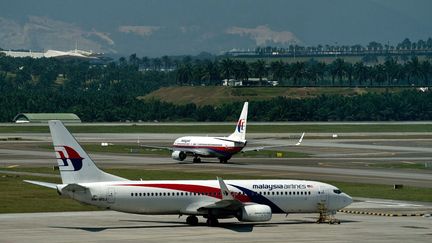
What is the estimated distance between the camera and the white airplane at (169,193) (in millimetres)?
68438

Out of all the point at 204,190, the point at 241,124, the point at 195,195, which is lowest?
the point at 195,195

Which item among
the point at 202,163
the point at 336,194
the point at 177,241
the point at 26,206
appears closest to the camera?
the point at 177,241

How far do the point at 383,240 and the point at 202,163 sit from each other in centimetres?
6911

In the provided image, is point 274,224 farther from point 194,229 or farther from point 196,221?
point 194,229

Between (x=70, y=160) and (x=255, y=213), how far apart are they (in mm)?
12079

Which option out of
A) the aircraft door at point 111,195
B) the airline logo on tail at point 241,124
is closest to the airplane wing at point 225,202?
the aircraft door at point 111,195

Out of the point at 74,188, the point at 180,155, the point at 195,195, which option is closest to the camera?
the point at 74,188

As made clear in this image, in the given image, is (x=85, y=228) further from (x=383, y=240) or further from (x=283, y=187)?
(x=383, y=240)

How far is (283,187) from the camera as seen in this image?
72.6m

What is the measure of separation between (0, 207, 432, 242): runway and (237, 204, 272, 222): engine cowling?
69 centimetres

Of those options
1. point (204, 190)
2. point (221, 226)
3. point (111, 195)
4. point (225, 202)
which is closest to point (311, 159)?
point (221, 226)

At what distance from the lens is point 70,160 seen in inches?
2714

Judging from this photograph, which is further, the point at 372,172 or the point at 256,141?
the point at 256,141

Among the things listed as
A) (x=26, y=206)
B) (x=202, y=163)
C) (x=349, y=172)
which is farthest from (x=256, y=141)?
(x=26, y=206)
